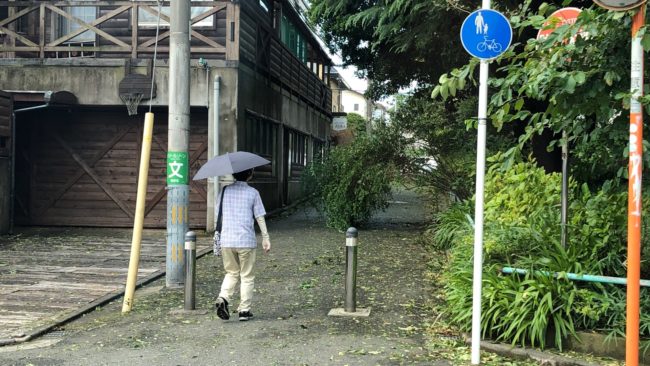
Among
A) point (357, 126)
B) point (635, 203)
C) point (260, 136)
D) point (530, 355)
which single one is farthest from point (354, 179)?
point (357, 126)

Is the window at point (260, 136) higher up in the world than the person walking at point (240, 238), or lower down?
higher up

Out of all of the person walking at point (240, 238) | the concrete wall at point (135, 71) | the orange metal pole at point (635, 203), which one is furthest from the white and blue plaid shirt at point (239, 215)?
the concrete wall at point (135, 71)

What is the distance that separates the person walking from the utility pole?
1779 millimetres

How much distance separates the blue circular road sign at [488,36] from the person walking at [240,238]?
2.76 meters

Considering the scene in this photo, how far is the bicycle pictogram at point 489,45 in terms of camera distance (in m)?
4.87

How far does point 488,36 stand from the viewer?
4.88m

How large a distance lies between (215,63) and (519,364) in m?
9.89

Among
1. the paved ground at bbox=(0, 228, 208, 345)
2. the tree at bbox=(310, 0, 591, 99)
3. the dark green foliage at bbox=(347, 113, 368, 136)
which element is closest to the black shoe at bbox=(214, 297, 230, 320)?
the paved ground at bbox=(0, 228, 208, 345)

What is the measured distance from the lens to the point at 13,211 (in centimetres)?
1327

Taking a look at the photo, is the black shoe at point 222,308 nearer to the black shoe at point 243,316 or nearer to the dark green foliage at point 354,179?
the black shoe at point 243,316

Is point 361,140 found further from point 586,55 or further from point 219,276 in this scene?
point 586,55

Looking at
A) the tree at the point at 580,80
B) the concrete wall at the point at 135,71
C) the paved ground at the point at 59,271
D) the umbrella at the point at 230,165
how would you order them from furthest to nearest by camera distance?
the concrete wall at the point at 135,71
the paved ground at the point at 59,271
the umbrella at the point at 230,165
the tree at the point at 580,80

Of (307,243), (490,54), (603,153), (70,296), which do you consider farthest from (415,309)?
(307,243)

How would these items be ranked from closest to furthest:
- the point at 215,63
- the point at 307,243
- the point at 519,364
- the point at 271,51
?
1. the point at 519,364
2. the point at 307,243
3. the point at 215,63
4. the point at 271,51
